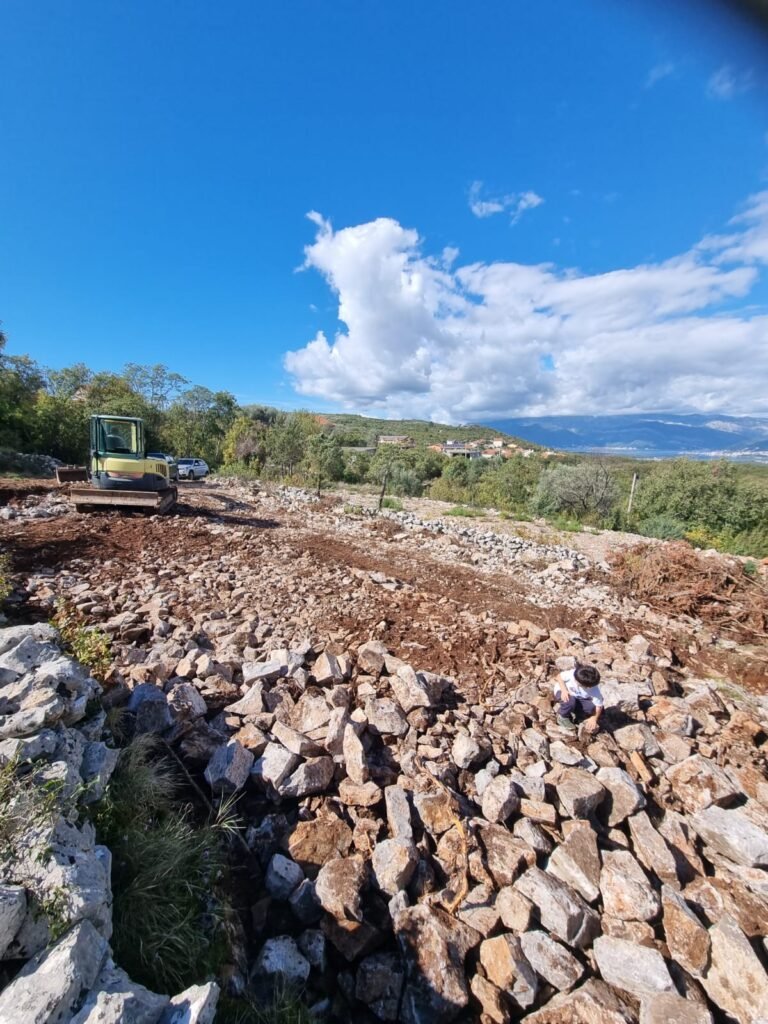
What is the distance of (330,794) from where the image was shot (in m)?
2.75

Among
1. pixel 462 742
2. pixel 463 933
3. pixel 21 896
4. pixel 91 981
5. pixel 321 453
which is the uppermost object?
pixel 321 453

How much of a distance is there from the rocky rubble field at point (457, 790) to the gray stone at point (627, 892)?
0.01m

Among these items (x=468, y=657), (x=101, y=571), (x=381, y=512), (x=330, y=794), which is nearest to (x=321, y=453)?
(x=381, y=512)

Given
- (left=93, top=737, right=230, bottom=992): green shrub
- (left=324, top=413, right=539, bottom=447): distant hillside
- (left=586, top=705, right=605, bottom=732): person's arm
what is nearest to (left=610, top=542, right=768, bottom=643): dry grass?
(left=586, top=705, right=605, bottom=732): person's arm

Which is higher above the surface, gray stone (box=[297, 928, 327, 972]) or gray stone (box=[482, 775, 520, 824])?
gray stone (box=[482, 775, 520, 824])

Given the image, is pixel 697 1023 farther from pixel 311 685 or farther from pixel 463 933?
pixel 311 685

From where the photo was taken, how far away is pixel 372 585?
255 inches

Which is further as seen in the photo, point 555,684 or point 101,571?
point 101,571

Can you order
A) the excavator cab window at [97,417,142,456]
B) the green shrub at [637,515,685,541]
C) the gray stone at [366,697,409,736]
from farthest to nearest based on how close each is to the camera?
the green shrub at [637,515,685,541] → the excavator cab window at [97,417,142,456] → the gray stone at [366,697,409,736]

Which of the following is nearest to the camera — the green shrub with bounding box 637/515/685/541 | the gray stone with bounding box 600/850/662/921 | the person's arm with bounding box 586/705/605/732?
the gray stone with bounding box 600/850/662/921

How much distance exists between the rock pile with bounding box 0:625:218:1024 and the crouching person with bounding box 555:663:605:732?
3.17 m

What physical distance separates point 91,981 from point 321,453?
82.8 feet

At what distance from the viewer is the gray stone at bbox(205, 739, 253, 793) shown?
8.66 ft

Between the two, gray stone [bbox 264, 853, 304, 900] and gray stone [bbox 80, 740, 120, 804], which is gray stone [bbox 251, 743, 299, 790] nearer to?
gray stone [bbox 264, 853, 304, 900]
